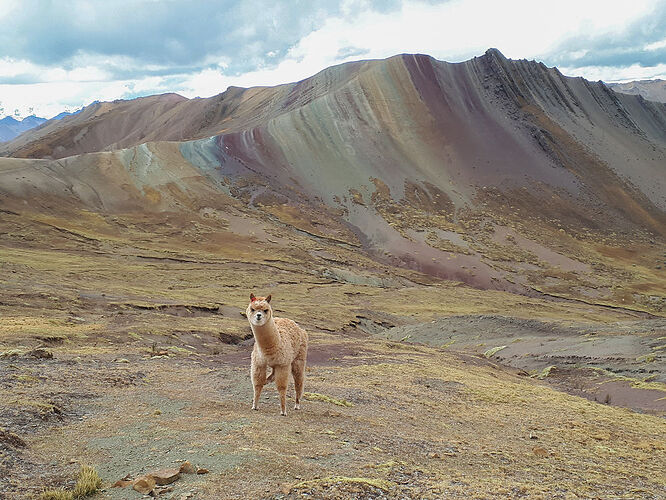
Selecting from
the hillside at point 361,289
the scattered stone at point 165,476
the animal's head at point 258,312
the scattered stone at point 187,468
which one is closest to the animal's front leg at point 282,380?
the hillside at point 361,289

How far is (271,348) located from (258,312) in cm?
96

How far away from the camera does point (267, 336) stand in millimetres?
9344

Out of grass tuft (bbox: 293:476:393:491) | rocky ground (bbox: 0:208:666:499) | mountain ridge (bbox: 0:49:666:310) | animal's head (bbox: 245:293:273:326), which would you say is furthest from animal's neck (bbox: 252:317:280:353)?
mountain ridge (bbox: 0:49:666:310)

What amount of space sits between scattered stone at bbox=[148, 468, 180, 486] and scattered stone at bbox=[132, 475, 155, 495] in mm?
80

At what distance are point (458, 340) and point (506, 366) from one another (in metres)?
7.14

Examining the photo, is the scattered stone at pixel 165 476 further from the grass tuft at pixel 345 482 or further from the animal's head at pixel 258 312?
the animal's head at pixel 258 312

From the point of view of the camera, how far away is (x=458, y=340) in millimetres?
31156

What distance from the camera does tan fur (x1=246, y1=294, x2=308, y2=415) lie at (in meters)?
9.09

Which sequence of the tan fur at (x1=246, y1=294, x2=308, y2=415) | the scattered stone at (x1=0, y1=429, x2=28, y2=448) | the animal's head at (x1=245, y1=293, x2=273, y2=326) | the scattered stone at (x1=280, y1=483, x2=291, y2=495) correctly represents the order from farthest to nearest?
the tan fur at (x1=246, y1=294, x2=308, y2=415)
the animal's head at (x1=245, y1=293, x2=273, y2=326)
the scattered stone at (x1=0, y1=429, x2=28, y2=448)
the scattered stone at (x1=280, y1=483, x2=291, y2=495)

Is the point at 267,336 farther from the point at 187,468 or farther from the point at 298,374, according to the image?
the point at 187,468

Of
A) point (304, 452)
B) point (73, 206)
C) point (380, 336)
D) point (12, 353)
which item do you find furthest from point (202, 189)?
point (304, 452)

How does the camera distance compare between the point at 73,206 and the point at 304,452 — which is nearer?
the point at 304,452

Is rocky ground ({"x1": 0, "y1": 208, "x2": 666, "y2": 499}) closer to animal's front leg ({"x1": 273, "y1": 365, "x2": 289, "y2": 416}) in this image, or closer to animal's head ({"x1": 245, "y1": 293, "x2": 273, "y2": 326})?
animal's front leg ({"x1": 273, "y1": 365, "x2": 289, "y2": 416})

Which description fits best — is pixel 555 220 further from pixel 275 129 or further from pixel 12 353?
pixel 12 353
